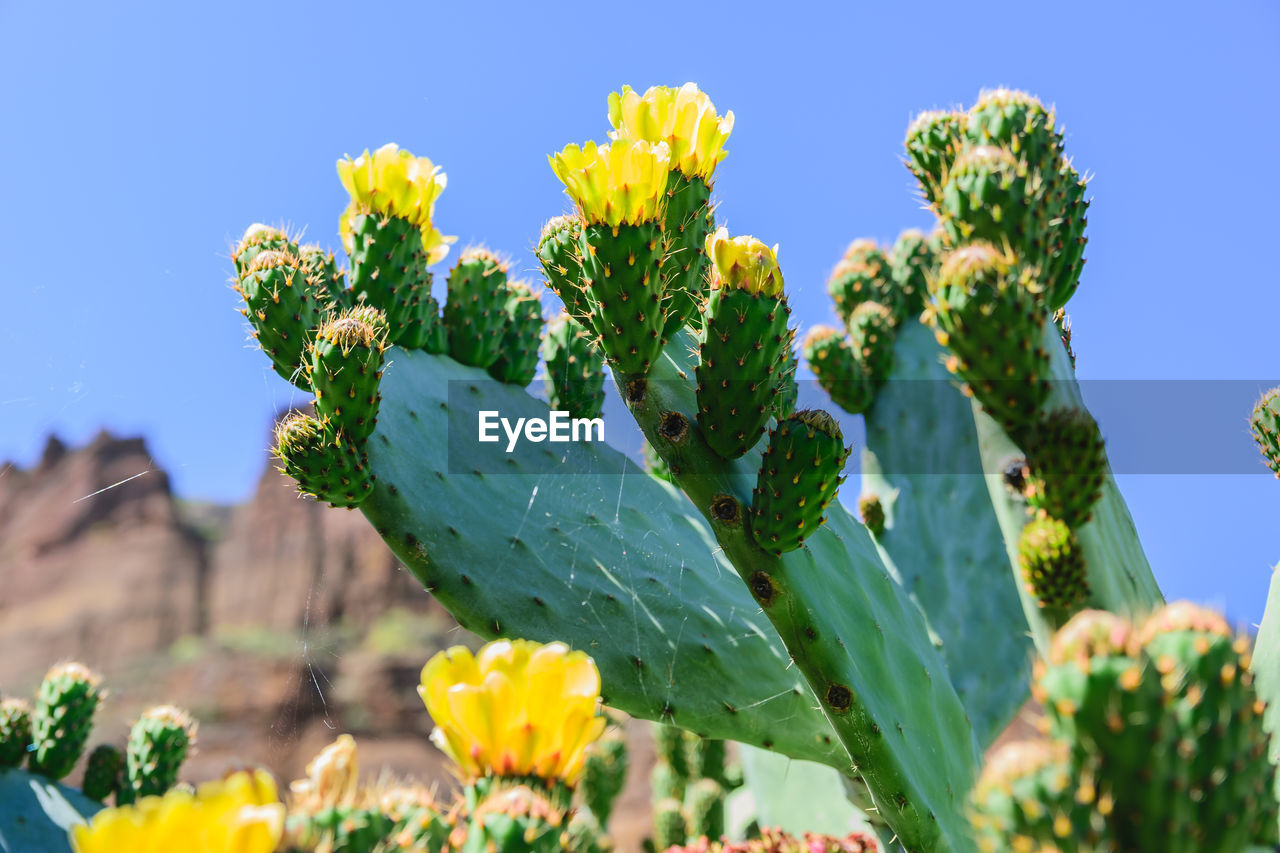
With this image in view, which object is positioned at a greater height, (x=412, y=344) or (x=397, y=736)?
(x=412, y=344)

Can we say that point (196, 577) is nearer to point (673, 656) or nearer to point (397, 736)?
point (397, 736)

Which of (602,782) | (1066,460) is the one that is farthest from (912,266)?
(602,782)

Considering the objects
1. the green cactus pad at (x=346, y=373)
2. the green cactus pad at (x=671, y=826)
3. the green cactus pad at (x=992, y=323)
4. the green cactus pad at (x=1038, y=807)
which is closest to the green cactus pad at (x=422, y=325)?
the green cactus pad at (x=346, y=373)

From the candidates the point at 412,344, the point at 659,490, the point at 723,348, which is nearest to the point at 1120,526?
the point at 659,490

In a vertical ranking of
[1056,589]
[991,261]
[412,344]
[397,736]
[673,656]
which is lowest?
[397,736]

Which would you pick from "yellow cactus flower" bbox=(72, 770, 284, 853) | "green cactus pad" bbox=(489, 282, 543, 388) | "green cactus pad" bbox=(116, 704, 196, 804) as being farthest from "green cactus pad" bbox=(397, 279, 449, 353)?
"yellow cactus flower" bbox=(72, 770, 284, 853)

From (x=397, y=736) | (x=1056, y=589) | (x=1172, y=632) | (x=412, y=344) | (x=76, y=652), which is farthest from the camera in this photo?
(x=76, y=652)

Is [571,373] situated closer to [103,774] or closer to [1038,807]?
[103,774]

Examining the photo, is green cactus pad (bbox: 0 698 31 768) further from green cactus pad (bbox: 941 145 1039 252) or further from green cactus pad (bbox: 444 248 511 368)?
green cactus pad (bbox: 941 145 1039 252)

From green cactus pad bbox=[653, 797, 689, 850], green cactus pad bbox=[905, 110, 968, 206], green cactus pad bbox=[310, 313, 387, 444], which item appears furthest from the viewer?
green cactus pad bbox=[653, 797, 689, 850]
